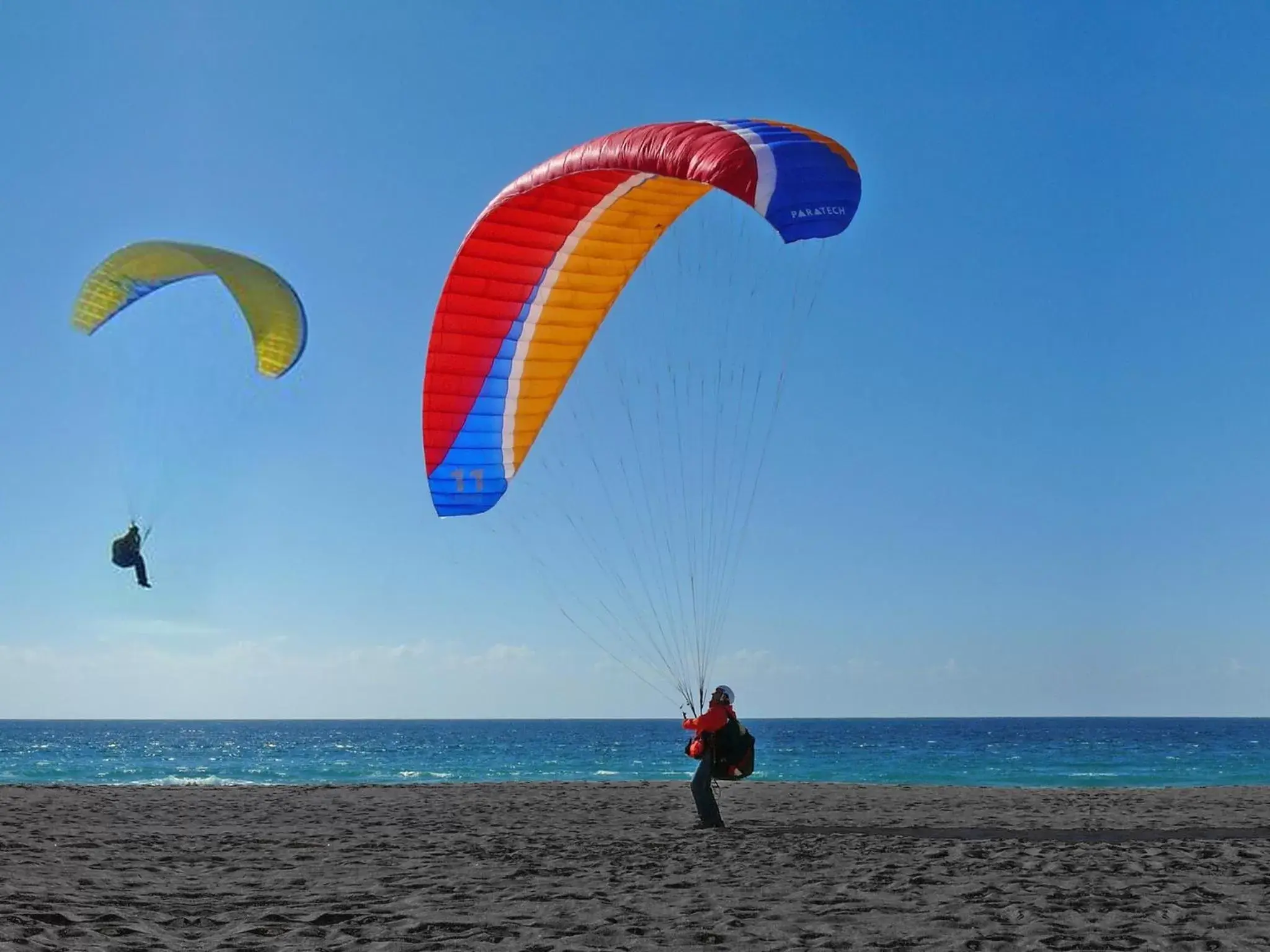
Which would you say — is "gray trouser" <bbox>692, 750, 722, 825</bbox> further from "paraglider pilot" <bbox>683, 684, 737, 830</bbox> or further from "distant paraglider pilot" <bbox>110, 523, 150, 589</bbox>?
"distant paraglider pilot" <bbox>110, 523, 150, 589</bbox>

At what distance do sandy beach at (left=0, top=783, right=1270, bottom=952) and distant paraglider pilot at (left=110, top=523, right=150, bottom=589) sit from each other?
105 inches

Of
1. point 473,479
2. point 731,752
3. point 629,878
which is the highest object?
point 473,479

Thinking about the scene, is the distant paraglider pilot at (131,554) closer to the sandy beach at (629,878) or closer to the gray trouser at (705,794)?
the sandy beach at (629,878)

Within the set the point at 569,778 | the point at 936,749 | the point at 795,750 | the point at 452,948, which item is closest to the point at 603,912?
the point at 452,948

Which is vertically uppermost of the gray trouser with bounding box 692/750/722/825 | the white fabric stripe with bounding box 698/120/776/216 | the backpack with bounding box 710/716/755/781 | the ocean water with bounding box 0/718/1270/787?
the white fabric stripe with bounding box 698/120/776/216

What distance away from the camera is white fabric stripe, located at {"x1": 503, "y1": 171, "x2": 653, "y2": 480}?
10.3 metres

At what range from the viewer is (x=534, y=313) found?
10.6 meters

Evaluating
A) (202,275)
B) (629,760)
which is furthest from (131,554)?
(629,760)

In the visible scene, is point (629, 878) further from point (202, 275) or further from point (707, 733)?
point (202, 275)

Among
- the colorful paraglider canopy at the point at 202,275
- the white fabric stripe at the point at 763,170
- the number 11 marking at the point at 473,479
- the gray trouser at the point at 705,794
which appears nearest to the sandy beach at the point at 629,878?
the gray trouser at the point at 705,794

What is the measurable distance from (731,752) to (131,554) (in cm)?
808

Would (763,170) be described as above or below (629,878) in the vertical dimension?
above

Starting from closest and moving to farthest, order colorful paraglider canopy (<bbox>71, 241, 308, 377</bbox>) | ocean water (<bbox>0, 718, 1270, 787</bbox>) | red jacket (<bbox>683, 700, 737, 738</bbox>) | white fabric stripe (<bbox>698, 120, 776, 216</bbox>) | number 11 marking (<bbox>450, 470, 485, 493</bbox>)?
white fabric stripe (<bbox>698, 120, 776, 216</bbox>) < red jacket (<bbox>683, 700, 737, 738</bbox>) < number 11 marking (<bbox>450, 470, 485, 493</bbox>) < colorful paraglider canopy (<bbox>71, 241, 308, 377</bbox>) < ocean water (<bbox>0, 718, 1270, 787</bbox>)

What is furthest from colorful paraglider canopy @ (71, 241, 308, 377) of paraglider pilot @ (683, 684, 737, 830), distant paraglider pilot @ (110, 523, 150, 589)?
paraglider pilot @ (683, 684, 737, 830)
